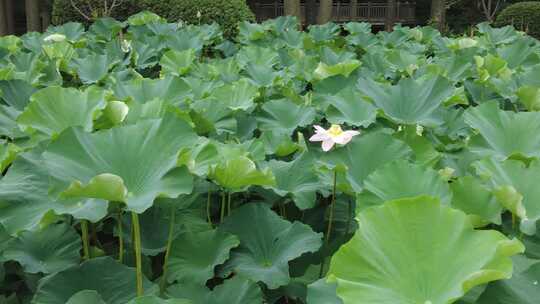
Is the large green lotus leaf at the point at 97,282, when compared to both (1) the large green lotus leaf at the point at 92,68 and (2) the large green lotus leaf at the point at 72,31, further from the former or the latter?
(2) the large green lotus leaf at the point at 72,31

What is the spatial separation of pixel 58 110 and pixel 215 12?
5.44m

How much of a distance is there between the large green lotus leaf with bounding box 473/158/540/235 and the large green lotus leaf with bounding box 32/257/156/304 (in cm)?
63

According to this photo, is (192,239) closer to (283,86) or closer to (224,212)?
(224,212)

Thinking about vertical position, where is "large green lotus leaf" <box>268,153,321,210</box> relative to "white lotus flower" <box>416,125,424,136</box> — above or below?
above

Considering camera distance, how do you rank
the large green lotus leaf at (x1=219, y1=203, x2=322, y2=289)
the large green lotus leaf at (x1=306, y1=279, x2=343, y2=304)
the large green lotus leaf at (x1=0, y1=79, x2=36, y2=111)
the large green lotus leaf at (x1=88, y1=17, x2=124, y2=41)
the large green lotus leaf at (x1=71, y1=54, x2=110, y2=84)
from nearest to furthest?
the large green lotus leaf at (x1=306, y1=279, x2=343, y2=304) → the large green lotus leaf at (x1=219, y1=203, x2=322, y2=289) → the large green lotus leaf at (x1=0, y1=79, x2=36, y2=111) → the large green lotus leaf at (x1=71, y1=54, x2=110, y2=84) → the large green lotus leaf at (x1=88, y1=17, x2=124, y2=41)

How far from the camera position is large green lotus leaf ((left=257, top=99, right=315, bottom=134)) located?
1.74 meters

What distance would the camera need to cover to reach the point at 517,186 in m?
1.09

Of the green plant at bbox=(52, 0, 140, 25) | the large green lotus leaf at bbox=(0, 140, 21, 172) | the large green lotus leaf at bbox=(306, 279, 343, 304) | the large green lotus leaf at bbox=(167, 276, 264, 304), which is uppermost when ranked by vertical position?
the large green lotus leaf at bbox=(0, 140, 21, 172)

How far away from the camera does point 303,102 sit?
6.50ft

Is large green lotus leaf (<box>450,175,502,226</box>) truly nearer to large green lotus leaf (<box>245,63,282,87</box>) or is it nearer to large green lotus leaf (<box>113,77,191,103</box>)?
large green lotus leaf (<box>113,77,191,103</box>)

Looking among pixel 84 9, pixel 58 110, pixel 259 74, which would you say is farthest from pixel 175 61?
pixel 84 9

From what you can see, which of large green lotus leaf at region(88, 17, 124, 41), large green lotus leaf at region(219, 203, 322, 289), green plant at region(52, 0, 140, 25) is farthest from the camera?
green plant at region(52, 0, 140, 25)

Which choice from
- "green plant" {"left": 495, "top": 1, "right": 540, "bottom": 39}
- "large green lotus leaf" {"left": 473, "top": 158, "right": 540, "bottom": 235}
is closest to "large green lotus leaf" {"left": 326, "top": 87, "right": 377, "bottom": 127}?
"large green lotus leaf" {"left": 473, "top": 158, "right": 540, "bottom": 235}

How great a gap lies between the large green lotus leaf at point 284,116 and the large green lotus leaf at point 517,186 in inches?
26.6
